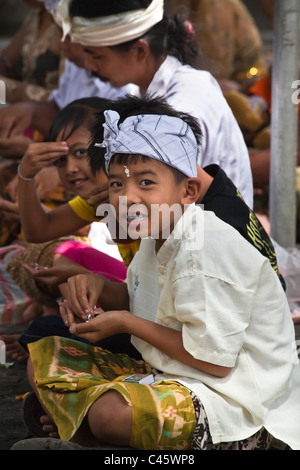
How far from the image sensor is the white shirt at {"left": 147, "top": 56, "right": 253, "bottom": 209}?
2.80m

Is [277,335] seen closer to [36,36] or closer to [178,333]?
[178,333]

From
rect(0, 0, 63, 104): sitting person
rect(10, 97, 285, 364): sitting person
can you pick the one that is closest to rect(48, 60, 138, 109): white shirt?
rect(0, 0, 63, 104): sitting person

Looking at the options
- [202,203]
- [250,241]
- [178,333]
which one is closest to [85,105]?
[202,203]

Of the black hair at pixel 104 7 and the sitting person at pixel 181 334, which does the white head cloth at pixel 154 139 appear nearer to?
the sitting person at pixel 181 334

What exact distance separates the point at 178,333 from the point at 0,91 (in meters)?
3.03

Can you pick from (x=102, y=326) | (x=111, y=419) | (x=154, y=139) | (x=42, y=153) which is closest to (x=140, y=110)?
(x=154, y=139)

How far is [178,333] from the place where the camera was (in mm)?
1799

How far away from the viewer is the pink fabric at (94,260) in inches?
110

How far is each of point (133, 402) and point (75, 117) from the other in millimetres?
1471

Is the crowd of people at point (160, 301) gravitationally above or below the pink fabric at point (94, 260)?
above

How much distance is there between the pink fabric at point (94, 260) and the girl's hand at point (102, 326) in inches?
37.1

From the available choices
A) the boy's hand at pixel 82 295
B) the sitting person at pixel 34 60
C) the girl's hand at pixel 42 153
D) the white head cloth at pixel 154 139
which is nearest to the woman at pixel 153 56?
the girl's hand at pixel 42 153

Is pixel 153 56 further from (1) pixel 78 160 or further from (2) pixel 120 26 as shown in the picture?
(1) pixel 78 160
